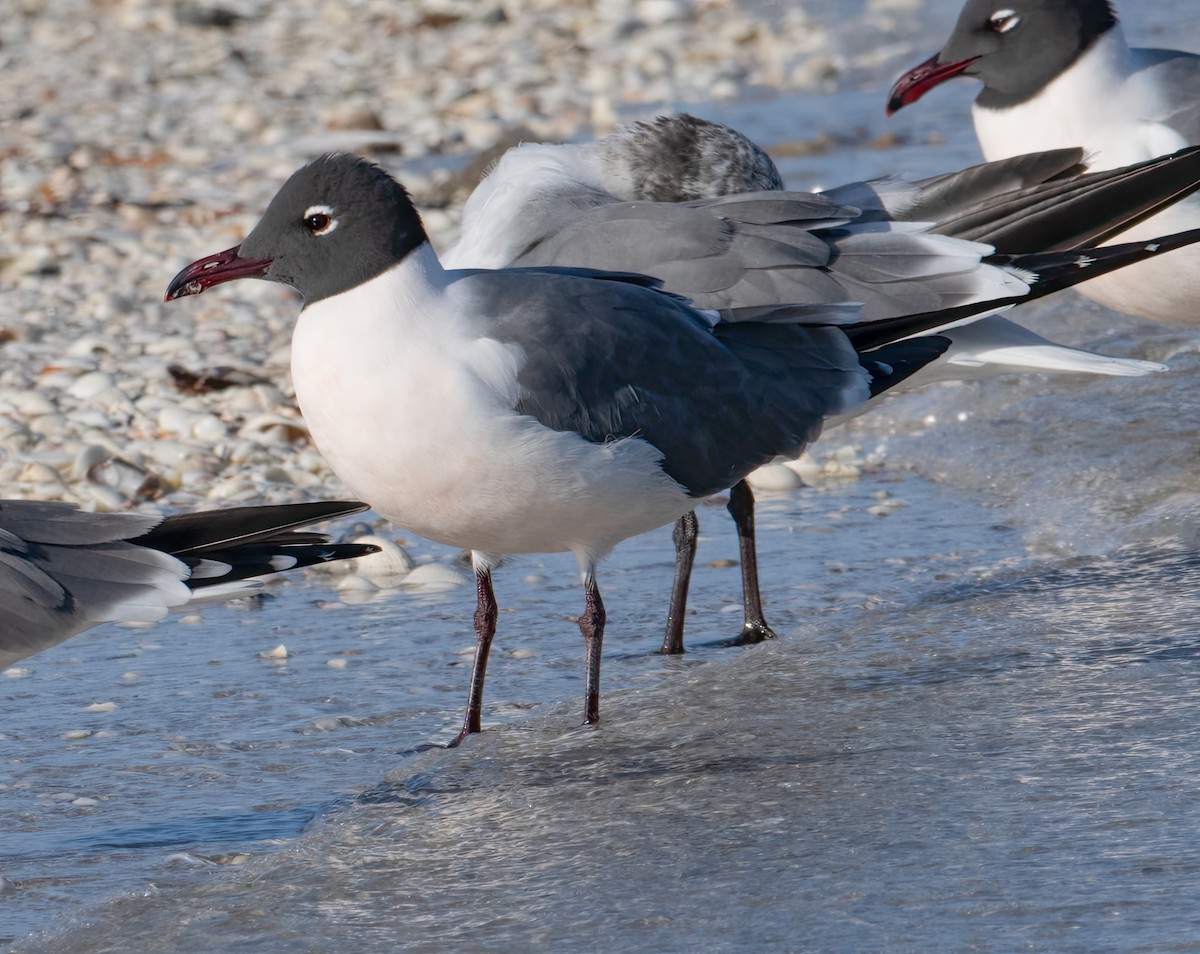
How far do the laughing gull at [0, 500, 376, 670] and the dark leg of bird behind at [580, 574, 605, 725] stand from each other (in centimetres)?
55

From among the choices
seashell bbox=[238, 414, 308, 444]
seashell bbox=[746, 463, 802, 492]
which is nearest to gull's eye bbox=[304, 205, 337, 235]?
seashell bbox=[746, 463, 802, 492]

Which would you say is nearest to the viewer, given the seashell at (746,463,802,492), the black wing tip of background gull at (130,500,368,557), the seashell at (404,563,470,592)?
the black wing tip of background gull at (130,500,368,557)

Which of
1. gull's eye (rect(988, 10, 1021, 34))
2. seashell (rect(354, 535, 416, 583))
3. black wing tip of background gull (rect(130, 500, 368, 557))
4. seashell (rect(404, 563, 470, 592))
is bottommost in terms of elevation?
seashell (rect(404, 563, 470, 592))

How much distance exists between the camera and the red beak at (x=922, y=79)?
6.02m

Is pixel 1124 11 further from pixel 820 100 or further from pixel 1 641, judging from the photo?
pixel 1 641

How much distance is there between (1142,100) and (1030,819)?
3.45m

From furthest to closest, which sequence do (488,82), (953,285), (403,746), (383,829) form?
(488,82), (953,285), (403,746), (383,829)

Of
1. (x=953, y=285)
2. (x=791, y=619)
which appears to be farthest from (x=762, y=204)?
(x=791, y=619)

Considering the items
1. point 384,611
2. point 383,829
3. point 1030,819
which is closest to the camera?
point 1030,819

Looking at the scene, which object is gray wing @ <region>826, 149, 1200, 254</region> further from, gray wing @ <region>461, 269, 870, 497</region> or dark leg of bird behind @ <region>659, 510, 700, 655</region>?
dark leg of bird behind @ <region>659, 510, 700, 655</region>

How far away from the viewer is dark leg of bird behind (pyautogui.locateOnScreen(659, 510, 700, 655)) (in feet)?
15.0

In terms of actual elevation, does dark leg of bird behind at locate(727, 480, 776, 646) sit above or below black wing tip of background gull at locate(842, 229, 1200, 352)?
below

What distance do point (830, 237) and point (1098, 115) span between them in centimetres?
160

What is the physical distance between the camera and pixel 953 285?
4.55 meters
